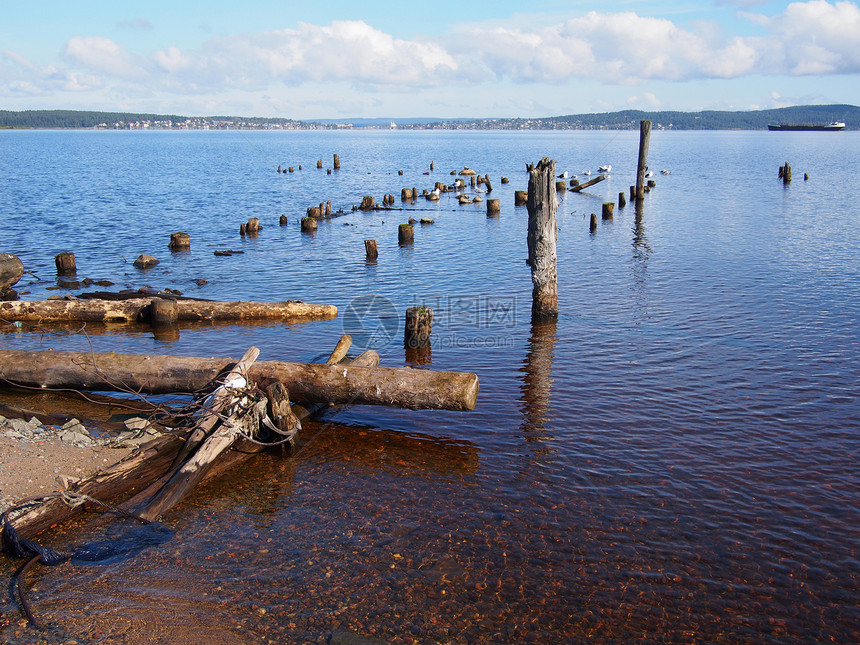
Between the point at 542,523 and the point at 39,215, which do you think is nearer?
the point at 542,523

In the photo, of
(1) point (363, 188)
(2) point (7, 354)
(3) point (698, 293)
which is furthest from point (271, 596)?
(1) point (363, 188)

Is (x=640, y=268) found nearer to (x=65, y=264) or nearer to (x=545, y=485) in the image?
(x=545, y=485)

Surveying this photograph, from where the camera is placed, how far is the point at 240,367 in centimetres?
1027

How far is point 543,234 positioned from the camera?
15742 millimetres

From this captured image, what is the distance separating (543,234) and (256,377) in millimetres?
8271

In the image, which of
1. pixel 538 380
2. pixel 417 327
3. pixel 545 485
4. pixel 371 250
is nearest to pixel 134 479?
pixel 545 485

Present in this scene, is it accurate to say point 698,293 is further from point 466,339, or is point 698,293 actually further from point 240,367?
point 240,367

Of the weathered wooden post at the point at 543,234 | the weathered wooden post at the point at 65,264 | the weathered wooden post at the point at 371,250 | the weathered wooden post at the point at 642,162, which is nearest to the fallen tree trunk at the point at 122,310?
the weathered wooden post at the point at 65,264

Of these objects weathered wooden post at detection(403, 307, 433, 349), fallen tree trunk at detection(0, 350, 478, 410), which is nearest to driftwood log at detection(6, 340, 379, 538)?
fallen tree trunk at detection(0, 350, 478, 410)

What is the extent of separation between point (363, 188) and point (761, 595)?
171ft

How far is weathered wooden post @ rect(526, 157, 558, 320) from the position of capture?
15.4m

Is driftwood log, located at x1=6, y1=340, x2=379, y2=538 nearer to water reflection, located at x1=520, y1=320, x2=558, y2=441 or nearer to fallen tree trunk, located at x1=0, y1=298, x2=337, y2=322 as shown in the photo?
water reflection, located at x1=520, y1=320, x2=558, y2=441

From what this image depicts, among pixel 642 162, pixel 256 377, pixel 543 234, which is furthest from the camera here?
pixel 642 162

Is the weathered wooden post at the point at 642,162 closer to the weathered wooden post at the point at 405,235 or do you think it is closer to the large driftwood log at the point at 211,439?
the weathered wooden post at the point at 405,235
